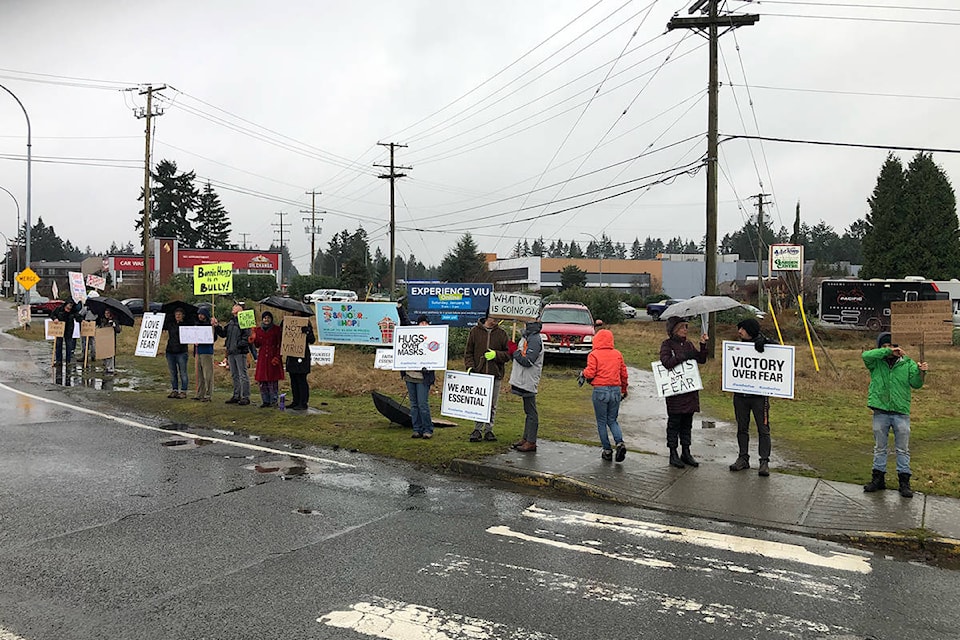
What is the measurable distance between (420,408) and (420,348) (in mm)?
892

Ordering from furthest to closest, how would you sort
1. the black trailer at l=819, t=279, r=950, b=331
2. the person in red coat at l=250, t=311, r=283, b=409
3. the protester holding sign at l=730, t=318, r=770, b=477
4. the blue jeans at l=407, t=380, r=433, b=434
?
the black trailer at l=819, t=279, r=950, b=331
the person in red coat at l=250, t=311, r=283, b=409
the blue jeans at l=407, t=380, r=433, b=434
the protester holding sign at l=730, t=318, r=770, b=477

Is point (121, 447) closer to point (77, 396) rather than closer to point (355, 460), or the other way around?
point (355, 460)

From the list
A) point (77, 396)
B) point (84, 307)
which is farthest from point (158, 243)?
point (77, 396)

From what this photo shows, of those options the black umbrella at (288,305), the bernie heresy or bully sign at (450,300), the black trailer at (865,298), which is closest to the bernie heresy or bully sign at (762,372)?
the black umbrella at (288,305)

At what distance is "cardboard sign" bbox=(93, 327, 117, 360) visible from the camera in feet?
61.5

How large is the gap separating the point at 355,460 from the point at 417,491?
1.80m

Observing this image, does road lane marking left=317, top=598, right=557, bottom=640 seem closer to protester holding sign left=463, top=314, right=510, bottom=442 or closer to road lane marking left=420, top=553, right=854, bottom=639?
road lane marking left=420, top=553, right=854, bottom=639

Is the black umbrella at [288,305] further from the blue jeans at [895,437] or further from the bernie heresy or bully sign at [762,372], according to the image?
the blue jeans at [895,437]

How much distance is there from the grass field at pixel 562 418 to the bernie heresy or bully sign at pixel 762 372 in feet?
3.88

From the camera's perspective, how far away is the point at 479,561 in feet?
19.0

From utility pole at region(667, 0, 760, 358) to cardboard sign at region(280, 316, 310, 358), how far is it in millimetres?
11804

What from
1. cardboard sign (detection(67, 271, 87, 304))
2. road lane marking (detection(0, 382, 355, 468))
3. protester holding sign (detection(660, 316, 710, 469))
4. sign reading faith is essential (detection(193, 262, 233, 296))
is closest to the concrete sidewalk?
protester holding sign (detection(660, 316, 710, 469))

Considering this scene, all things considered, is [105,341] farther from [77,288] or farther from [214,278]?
[77,288]

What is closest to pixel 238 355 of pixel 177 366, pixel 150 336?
pixel 177 366
